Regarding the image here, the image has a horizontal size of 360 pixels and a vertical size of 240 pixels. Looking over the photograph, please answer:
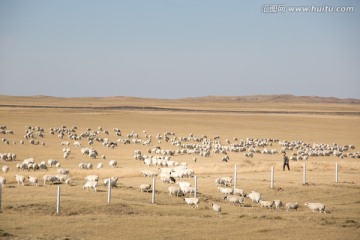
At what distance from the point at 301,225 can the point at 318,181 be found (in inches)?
503

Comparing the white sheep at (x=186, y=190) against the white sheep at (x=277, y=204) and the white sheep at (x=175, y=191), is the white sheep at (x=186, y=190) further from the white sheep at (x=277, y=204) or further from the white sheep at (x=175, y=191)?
the white sheep at (x=277, y=204)

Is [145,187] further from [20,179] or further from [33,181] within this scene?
[20,179]

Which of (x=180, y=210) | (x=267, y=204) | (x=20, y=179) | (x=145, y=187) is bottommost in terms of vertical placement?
(x=180, y=210)

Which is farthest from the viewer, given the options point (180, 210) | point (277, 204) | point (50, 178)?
point (50, 178)

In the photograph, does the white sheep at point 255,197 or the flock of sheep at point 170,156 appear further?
the flock of sheep at point 170,156

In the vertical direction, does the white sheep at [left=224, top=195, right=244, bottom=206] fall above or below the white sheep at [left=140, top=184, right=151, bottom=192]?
below

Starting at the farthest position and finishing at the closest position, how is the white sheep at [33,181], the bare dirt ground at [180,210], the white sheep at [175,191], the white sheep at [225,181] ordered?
1. the white sheep at [225,181]
2. the white sheep at [33,181]
3. the white sheep at [175,191]
4. the bare dirt ground at [180,210]

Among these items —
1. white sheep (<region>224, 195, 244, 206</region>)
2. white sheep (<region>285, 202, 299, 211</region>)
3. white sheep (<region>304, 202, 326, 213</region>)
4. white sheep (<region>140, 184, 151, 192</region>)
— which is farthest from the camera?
white sheep (<region>140, 184, 151, 192</region>)

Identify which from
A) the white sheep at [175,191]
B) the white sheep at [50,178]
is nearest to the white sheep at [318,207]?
the white sheep at [175,191]

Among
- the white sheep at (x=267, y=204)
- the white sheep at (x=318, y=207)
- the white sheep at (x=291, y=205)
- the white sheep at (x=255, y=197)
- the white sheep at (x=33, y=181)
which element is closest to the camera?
the white sheep at (x=318, y=207)

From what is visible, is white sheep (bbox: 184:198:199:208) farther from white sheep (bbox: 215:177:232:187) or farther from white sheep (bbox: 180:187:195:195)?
white sheep (bbox: 215:177:232:187)

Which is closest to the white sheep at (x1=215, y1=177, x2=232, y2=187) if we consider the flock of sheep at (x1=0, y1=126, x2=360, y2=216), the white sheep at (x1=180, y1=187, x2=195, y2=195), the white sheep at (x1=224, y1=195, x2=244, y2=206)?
the flock of sheep at (x1=0, y1=126, x2=360, y2=216)

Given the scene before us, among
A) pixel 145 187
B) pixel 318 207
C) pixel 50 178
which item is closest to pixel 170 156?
pixel 50 178

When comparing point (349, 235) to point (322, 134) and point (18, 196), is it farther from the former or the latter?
point (322, 134)
